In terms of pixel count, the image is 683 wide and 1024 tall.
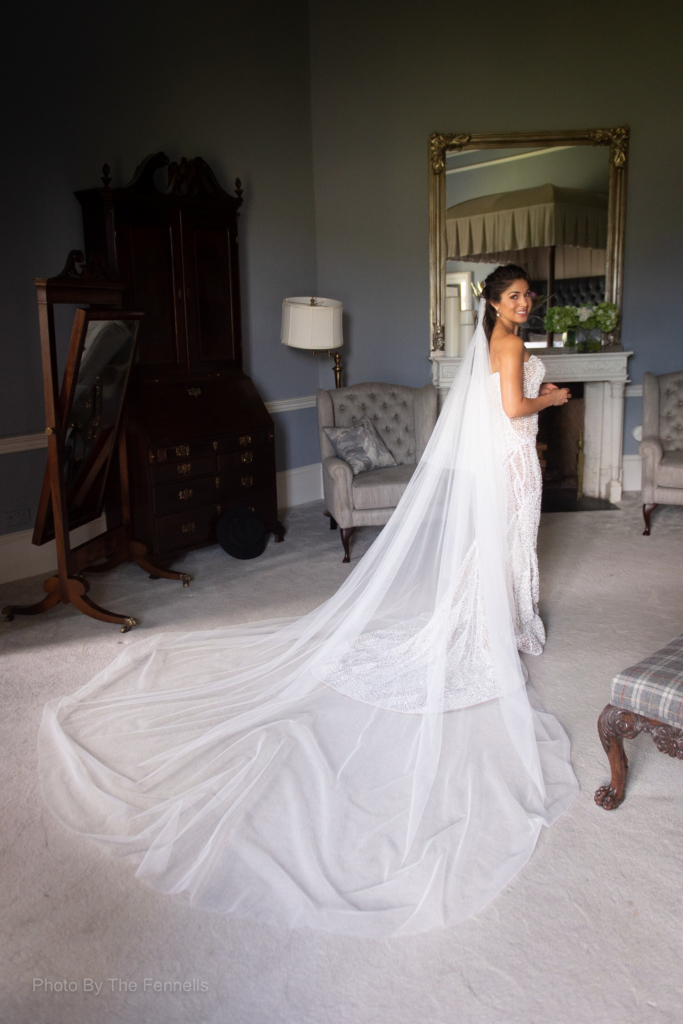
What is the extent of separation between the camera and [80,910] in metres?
2.22

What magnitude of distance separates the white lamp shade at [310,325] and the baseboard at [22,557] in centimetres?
214

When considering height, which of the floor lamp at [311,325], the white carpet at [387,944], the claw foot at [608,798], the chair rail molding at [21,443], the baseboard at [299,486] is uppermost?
the floor lamp at [311,325]

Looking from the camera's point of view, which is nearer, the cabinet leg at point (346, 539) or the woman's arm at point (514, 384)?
the woman's arm at point (514, 384)

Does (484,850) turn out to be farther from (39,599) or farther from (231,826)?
(39,599)

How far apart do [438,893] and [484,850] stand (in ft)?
0.79

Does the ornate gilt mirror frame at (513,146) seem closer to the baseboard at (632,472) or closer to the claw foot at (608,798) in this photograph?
the baseboard at (632,472)

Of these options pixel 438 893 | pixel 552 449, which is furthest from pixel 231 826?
pixel 552 449

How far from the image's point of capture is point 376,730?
300 cm

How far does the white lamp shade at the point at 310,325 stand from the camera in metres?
5.96

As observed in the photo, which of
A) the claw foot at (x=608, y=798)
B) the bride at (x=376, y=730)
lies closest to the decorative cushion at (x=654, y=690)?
the claw foot at (x=608, y=798)

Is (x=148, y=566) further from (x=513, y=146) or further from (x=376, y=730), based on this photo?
(x=513, y=146)

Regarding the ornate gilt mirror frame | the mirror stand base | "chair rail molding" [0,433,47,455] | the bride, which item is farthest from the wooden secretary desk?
the ornate gilt mirror frame

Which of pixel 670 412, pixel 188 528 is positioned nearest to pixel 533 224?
pixel 670 412

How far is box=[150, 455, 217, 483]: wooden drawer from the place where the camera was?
4.98 m
